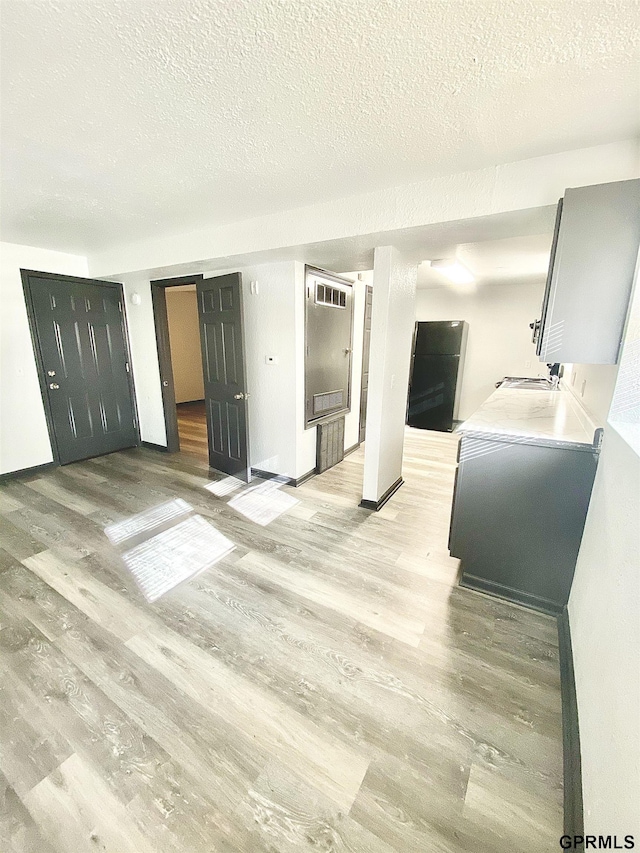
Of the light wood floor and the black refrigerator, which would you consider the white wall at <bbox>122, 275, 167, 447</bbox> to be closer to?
the light wood floor

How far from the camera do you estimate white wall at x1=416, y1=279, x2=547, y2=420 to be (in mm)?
5094

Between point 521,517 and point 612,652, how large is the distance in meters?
0.89

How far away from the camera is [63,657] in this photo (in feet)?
5.17

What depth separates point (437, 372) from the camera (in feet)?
17.6

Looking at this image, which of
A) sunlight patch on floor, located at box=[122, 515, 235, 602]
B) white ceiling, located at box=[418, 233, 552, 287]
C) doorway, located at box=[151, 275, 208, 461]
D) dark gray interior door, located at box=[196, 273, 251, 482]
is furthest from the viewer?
doorway, located at box=[151, 275, 208, 461]

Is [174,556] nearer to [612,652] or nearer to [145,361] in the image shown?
[612,652]

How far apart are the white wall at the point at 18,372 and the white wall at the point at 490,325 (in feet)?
17.8

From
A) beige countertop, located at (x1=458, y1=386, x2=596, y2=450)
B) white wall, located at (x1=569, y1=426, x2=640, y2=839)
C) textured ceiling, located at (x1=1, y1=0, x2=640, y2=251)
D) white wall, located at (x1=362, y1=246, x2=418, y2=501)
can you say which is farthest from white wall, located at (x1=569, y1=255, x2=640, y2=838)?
white wall, located at (x1=362, y1=246, x2=418, y2=501)

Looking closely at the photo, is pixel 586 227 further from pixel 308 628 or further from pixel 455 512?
pixel 308 628

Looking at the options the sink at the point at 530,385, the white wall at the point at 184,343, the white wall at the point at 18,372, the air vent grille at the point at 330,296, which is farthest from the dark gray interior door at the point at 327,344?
the white wall at the point at 184,343

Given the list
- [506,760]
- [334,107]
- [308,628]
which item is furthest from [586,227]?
[308,628]

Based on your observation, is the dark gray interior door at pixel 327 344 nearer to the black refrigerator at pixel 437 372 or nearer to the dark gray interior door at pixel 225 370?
the dark gray interior door at pixel 225 370

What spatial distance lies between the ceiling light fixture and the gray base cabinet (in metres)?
2.23

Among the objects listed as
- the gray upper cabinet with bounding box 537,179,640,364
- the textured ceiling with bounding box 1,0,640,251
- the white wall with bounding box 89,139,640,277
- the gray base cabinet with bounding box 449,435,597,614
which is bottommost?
the gray base cabinet with bounding box 449,435,597,614
